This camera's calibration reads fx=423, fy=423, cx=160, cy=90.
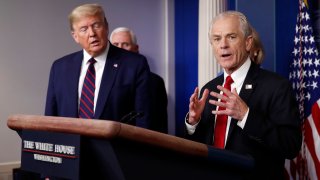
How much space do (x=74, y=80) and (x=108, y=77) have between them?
16 cm

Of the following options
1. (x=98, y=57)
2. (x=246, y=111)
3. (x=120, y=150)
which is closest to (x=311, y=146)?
(x=246, y=111)

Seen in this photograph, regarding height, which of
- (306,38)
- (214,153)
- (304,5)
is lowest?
(214,153)

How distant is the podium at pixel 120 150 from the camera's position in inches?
34.3

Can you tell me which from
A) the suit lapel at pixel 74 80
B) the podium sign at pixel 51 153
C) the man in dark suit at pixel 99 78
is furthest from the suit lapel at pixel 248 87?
the podium sign at pixel 51 153

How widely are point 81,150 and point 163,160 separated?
194mm

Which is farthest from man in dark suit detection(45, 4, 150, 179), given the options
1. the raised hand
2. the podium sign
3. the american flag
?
the american flag

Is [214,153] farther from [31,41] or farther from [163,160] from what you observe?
[31,41]

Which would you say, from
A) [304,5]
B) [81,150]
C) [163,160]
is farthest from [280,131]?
[304,5]

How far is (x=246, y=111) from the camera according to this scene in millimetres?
1479

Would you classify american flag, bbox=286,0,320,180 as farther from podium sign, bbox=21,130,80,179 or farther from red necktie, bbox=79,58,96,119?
podium sign, bbox=21,130,80,179

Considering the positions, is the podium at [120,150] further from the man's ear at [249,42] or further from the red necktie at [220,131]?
the man's ear at [249,42]

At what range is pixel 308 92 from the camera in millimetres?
2762

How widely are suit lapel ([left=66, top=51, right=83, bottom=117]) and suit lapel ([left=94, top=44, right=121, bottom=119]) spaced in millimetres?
107

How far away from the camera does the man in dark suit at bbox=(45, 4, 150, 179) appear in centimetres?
190
